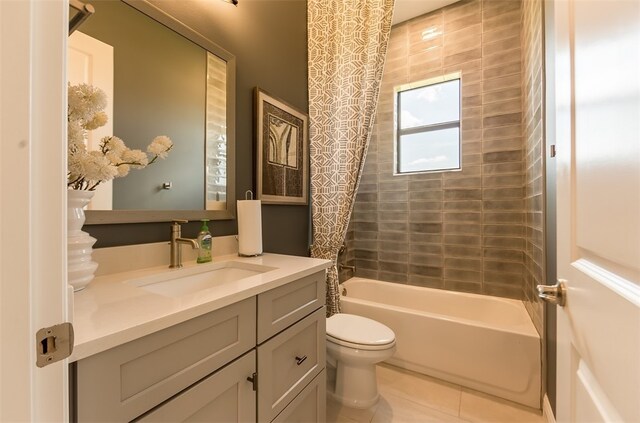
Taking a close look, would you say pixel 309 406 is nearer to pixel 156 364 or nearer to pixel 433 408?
pixel 156 364

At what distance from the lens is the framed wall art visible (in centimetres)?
160

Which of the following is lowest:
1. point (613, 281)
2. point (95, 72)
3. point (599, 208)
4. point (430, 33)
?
point (613, 281)

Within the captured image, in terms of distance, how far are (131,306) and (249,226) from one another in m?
0.72

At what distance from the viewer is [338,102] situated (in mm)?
1927

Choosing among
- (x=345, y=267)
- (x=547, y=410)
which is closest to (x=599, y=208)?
(x=547, y=410)

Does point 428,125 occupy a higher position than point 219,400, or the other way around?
point 428,125

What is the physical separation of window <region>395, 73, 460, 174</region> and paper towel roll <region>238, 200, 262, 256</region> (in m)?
1.91

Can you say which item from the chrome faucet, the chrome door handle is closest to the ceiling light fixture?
the chrome door handle

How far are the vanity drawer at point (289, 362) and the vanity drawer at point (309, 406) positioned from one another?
3 cm

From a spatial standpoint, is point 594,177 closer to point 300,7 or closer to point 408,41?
point 300,7

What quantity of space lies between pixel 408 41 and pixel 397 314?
8.55ft

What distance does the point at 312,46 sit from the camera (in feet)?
6.63

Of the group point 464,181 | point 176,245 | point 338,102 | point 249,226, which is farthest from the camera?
point 464,181

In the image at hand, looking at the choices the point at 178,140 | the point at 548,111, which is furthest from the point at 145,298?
the point at 548,111
